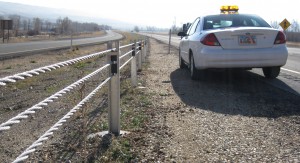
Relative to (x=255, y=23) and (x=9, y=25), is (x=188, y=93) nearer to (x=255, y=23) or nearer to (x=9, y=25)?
(x=255, y=23)

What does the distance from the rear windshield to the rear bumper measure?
2.85 ft

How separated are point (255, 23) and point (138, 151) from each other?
531cm

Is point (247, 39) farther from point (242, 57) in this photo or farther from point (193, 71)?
point (193, 71)

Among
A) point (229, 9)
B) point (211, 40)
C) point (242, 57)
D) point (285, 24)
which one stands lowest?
point (242, 57)

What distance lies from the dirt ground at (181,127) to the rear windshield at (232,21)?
1287mm

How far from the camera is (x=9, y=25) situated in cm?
4222

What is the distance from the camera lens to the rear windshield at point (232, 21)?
8242 mm

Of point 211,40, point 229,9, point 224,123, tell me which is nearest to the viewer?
point 224,123

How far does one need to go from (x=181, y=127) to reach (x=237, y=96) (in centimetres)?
228

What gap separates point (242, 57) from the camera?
7426 millimetres

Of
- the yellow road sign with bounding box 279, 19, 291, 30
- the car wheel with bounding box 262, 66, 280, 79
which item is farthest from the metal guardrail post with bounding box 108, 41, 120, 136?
the yellow road sign with bounding box 279, 19, 291, 30

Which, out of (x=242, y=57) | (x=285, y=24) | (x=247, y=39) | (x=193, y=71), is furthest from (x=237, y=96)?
(x=285, y=24)

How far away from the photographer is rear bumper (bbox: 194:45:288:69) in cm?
742

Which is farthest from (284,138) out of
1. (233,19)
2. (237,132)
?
(233,19)
